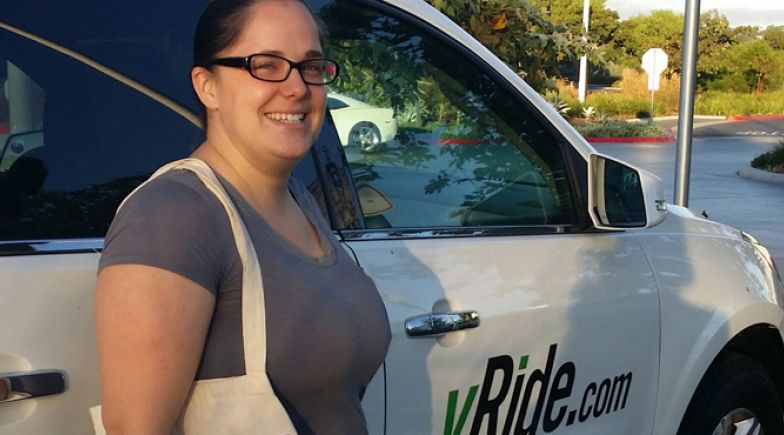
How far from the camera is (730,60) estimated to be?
45.2 meters

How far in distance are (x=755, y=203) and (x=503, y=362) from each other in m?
12.6

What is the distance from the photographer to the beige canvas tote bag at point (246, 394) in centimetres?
142

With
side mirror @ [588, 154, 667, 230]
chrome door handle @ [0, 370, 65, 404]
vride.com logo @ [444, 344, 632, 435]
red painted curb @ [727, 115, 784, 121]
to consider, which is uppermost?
side mirror @ [588, 154, 667, 230]

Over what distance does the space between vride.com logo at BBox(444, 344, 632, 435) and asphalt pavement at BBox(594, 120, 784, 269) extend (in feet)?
23.7

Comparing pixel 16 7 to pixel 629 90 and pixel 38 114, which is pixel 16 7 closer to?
pixel 38 114

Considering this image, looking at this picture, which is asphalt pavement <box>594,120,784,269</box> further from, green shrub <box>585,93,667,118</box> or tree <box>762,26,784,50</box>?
tree <box>762,26,784,50</box>

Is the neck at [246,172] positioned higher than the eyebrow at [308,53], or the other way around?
the eyebrow at [308,53]

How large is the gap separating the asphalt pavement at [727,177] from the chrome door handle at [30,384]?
8.85m

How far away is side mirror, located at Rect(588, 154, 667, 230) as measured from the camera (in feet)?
9.07

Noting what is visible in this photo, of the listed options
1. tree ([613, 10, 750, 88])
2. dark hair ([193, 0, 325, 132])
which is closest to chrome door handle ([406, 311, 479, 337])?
dark hair ([193, 0, 325, 132])

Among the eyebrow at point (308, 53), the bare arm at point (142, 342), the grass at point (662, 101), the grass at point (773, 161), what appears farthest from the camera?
the grass at point (662, 101)

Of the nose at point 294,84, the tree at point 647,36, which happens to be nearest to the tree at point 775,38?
the tree at point 647,36

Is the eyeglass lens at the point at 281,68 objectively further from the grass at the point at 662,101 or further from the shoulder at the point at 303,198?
the grass at the point at 662,101

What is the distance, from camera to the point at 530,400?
8.14 feet
